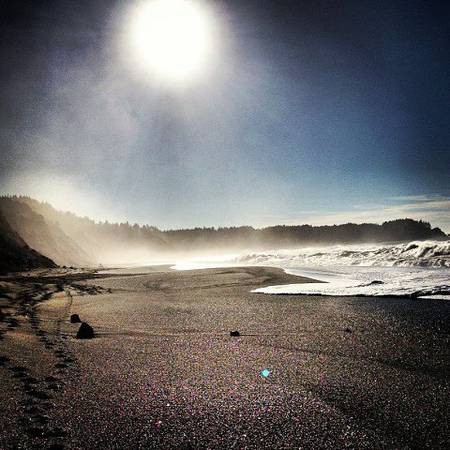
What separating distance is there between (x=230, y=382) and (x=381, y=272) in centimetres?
1336

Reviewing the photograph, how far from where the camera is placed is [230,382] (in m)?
3.12

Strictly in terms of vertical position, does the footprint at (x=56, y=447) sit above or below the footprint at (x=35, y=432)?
below

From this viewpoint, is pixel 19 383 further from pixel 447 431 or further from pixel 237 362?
pixel 447 431

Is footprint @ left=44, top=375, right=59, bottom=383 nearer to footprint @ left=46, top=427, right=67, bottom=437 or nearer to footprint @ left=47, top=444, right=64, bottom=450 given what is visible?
footprint @ left=46, top=427, right=67, bottom=437

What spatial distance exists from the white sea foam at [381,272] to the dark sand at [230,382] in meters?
2.68

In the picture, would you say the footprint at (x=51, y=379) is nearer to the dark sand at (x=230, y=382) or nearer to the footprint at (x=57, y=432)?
the dark sand at (x=230, y=382)

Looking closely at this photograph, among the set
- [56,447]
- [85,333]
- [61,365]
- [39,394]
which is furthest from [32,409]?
[85,333]

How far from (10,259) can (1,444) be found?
64.3 feet

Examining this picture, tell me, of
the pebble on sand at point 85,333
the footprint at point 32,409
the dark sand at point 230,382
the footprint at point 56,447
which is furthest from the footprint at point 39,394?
the pebble on sand at point 85,333

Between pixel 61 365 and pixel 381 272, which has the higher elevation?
pixel 61 365

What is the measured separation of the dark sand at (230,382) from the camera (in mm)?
2199

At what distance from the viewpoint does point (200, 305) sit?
809 centimetres

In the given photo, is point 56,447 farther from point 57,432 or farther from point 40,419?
point 40,419

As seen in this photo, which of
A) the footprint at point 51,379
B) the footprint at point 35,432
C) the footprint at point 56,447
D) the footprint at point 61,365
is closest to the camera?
the footprint at point 56,447
